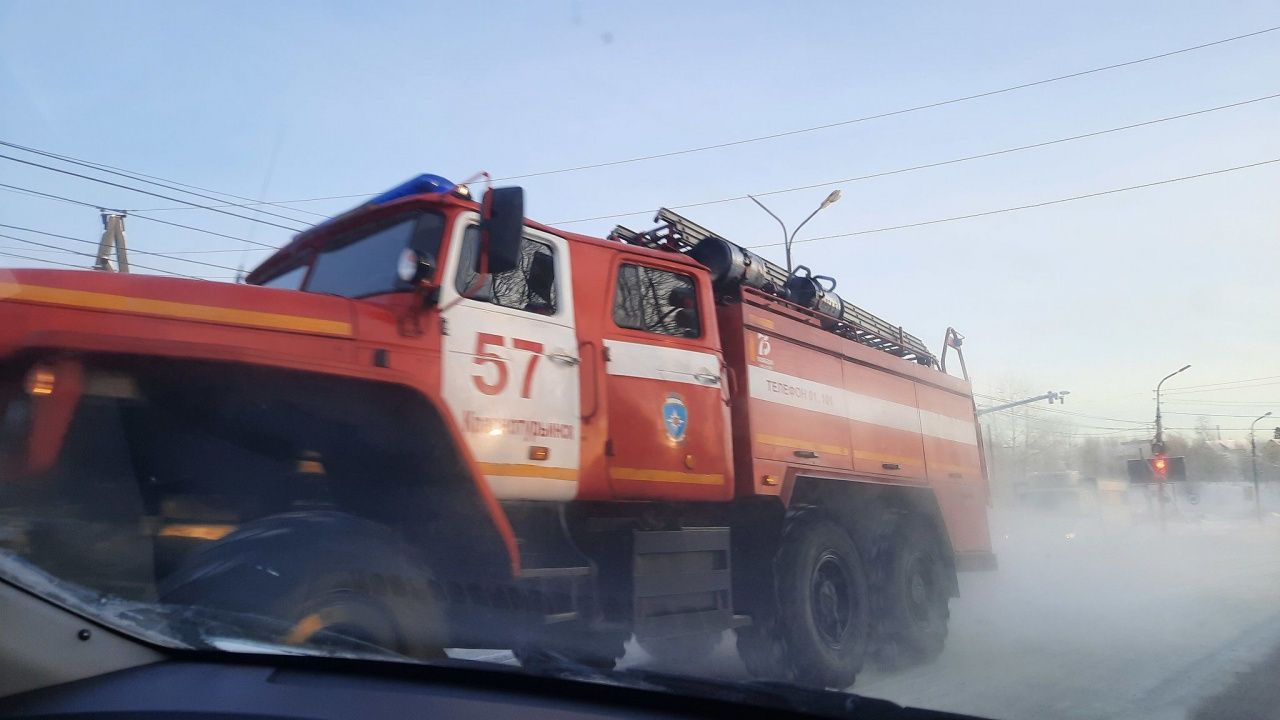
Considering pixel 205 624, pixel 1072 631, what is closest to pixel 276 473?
pixel 205 624

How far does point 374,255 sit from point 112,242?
8.38 feet

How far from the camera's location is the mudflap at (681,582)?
504 centimetres

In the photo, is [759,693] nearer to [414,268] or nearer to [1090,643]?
[414,268]

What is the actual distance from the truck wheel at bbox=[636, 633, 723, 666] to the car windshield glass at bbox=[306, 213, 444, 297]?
123 inches

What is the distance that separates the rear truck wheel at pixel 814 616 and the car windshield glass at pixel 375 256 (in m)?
3.40

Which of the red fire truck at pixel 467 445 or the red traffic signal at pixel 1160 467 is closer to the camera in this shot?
the red fire truck at pixel 467 445

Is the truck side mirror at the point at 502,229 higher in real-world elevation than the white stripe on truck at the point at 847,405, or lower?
higher

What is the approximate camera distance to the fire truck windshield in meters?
4.48

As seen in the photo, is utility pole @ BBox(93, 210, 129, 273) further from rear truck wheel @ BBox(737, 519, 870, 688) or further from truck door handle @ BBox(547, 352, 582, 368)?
rear truck wheel @ BBox(737, 519, 870, 688)

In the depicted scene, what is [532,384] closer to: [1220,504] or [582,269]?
[582,269]

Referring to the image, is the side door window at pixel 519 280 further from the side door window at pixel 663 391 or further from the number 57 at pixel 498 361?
the side door window at pixel 663 391

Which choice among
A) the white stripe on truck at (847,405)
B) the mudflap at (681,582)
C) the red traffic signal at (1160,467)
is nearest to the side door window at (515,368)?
the mudflap at (681,582)

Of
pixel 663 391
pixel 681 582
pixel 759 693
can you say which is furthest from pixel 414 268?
pixel 759 693

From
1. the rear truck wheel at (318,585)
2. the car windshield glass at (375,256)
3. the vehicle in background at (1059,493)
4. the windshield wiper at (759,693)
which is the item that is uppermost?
the car windshield glass at (375,256)
